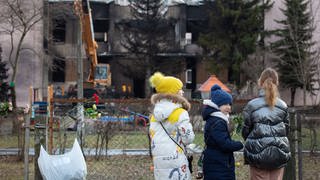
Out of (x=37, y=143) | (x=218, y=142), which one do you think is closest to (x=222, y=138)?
(x=218, y=142)

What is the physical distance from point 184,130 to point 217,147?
41 centimetres

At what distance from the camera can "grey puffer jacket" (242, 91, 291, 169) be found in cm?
569

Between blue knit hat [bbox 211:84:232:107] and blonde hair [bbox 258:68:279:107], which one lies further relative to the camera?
blonde hair [bbox 258:68:279:107]

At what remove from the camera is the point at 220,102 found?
552 cm

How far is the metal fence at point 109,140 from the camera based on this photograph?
9430 millimetres

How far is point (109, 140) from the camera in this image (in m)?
10.8

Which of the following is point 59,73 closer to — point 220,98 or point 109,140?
point 109,140

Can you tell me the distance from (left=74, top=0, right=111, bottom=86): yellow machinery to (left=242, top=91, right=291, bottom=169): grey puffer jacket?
1422 cm

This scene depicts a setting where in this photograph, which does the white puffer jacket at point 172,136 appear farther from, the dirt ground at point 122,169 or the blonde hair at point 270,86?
the dirt ground at point 122,169

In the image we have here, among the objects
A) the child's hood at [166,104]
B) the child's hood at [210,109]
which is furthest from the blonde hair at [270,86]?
the child's hood at [166,104]

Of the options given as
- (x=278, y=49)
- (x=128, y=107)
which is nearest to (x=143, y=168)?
(x=128, y=107)

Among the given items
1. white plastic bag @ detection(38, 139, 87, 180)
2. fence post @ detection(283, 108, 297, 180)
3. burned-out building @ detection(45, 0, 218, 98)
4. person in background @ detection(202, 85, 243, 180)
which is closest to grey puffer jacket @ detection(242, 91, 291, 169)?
person in background @ detection(202, 85, 243, 180)

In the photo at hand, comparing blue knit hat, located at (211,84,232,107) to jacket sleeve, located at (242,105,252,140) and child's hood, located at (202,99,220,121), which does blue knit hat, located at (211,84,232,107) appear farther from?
jacket sleeve, located at (242,105,252,140)

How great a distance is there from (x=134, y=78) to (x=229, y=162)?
40582 mm
